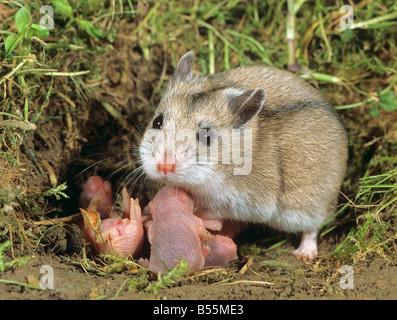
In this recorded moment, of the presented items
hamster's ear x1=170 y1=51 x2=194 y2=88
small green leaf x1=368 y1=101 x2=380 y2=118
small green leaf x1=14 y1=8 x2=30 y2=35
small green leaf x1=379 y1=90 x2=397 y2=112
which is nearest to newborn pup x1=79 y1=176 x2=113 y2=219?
hamster's ear x1=170 y1=51 x2=194 y2=88

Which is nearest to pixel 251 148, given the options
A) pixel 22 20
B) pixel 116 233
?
pixel 116 233

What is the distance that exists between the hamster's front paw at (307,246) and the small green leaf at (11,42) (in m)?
3.72

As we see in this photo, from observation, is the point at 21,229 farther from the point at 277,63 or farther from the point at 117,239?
the point at 277,63

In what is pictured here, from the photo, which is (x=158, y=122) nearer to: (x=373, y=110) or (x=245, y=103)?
(x=245, y=103)

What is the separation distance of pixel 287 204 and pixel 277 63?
7.86 ft

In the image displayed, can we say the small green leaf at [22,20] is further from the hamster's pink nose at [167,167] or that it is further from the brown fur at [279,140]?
the hamster's pink nose at [167,167]

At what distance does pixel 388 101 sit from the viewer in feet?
18.8

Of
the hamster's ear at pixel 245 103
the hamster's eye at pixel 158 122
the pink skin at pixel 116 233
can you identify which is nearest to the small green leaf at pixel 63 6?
the hamster's eye at pixel 158 122

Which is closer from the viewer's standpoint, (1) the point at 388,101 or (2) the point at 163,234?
(2) the point at 163,234

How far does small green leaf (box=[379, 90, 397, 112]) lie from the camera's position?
573cm

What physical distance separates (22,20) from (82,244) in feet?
7.49

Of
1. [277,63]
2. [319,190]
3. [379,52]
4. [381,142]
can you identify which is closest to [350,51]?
[379,52]

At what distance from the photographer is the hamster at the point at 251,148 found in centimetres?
415

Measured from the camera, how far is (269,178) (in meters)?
4.58
